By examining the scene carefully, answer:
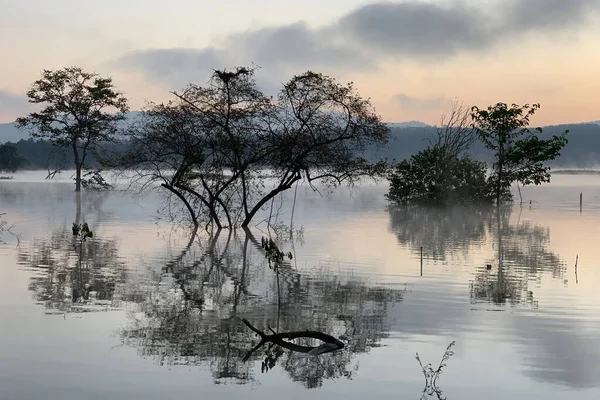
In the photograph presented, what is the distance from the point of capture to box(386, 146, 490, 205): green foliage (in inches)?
2324

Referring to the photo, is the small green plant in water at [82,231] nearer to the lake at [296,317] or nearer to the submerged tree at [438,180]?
the lake at [296,317]

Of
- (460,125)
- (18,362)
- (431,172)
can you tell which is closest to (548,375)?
(18,362)

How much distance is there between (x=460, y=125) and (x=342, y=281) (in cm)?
5417

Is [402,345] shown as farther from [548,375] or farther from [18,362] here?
[18,362]

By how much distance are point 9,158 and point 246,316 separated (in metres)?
125

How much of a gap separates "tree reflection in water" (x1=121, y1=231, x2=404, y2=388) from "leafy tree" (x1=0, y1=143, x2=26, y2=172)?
4494 inches

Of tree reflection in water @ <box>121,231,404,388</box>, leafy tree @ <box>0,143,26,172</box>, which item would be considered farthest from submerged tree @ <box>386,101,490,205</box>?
leafy tree @ <box>0,143,26,172</box>

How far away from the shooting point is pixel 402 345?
12531mm

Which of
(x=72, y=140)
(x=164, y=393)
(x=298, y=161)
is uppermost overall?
(x=72, y=140)

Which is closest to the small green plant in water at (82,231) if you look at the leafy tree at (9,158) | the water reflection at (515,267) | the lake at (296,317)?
the lake at (296,317)

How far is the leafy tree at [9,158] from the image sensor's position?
130m

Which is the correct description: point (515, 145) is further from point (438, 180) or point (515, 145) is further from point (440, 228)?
point (440, 228)

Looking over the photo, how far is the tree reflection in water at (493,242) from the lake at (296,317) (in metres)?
Result: 0.12

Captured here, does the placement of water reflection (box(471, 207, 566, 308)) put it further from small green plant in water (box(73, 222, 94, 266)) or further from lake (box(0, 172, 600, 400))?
small green plant in water (box(73, 222, 94, 266))
